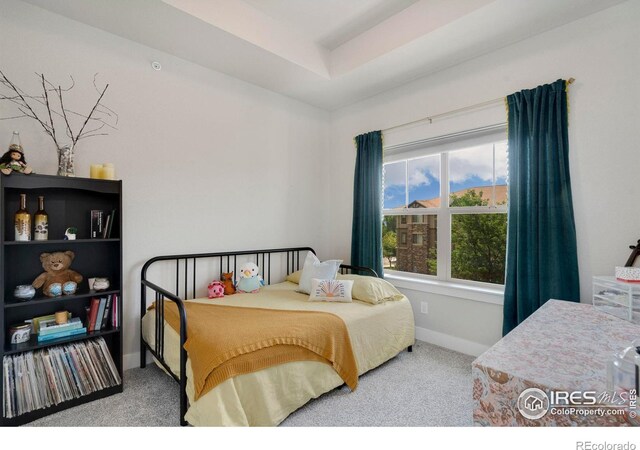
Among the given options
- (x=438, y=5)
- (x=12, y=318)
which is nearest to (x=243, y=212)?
(x=12, y=318)

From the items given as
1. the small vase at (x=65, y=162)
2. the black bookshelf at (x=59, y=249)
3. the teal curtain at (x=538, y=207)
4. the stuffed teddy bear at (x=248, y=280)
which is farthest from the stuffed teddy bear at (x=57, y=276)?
the teal curtain at (x=538, y=207)

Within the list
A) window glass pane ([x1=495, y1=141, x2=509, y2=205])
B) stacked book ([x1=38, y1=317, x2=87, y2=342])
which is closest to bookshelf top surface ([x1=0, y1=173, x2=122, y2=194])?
stacked book ([x1=38, y1=317, x2=87, y2=342])

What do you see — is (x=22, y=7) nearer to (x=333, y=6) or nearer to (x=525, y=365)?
(x=333, y=6)

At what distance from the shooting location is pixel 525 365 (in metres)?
0.87

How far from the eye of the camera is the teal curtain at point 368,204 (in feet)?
10.3

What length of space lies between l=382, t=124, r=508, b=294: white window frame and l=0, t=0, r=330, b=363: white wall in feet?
3.79

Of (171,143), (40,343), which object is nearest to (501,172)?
(171,143)

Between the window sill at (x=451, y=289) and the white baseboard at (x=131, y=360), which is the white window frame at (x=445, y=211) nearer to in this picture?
the window sill at (x=451, y=289)

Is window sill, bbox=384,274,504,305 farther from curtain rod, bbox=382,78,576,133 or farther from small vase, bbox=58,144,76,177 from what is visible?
small vase, bbox=58,144,76,177

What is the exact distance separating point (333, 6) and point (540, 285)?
2.51m

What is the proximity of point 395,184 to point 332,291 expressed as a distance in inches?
55.2

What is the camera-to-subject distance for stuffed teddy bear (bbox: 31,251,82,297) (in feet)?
6.23
